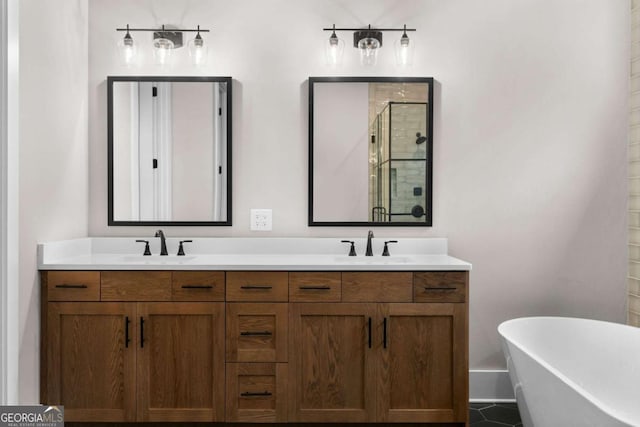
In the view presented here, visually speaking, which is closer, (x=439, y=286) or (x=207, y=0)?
(x=439, y=286)

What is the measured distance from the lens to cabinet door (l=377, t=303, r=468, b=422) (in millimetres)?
2164

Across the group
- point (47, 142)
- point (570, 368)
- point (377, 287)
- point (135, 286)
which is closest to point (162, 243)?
point (135, 286)

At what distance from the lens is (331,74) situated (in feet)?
8.80

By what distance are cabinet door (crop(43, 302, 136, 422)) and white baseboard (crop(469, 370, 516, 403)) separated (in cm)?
187

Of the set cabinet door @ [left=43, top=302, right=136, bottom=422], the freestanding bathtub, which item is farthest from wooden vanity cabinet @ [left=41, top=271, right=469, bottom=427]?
the freestanding bathtub

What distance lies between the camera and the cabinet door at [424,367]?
7.10 ft

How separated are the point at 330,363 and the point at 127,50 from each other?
6.88 feet

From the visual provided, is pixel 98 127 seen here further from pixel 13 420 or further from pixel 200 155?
pixel 13 420

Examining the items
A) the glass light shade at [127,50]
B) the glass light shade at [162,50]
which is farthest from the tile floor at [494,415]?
the glass light shade at [127,50]

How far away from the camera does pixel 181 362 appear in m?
2.16

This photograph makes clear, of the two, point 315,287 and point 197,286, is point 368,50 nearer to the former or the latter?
point 315,287

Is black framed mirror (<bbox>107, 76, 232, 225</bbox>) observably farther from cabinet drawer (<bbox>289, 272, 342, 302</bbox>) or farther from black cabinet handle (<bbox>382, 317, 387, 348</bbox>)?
black cabinet handle (<bbox>382, 317, 387, 348</bbox>)

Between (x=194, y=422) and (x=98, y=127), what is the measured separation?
69.4 inches

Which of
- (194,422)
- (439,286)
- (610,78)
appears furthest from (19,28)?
(610,78)
